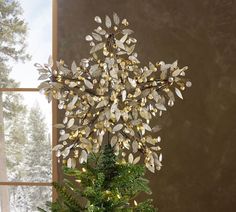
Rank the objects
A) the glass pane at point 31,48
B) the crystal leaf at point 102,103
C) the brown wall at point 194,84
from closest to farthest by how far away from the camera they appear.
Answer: the crystal leaf at point 102,103 < the brown wall at point 194,84 < the glass pane at point 31,48

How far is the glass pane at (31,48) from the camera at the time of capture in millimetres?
3703

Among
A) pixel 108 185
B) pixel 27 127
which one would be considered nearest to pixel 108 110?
pixel 108 185

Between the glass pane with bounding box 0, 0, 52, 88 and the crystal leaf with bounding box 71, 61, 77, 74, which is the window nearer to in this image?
the glass pane with bounding box 0, 0, 52, 88

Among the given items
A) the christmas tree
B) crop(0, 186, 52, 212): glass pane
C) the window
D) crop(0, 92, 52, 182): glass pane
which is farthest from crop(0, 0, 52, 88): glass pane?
the christmas tree

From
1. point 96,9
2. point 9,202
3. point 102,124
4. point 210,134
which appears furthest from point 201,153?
point 102,124

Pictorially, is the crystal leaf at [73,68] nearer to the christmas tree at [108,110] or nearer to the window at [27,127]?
the christmas tree at [108,110]

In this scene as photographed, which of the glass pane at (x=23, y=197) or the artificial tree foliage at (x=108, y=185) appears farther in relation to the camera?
the glass pane at (x=23, y=197)

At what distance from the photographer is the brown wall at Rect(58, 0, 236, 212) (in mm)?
3527

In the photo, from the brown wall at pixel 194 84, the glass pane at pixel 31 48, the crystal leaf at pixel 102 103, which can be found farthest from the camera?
the glass pane at pixel 31 48

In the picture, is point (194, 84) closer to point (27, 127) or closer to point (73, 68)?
point (27, 127)

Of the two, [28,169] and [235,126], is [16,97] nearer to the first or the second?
[28,169]

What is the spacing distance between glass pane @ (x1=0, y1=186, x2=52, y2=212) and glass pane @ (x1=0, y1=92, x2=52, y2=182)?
76 mm

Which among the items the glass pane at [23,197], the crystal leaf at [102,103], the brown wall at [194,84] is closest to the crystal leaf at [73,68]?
the crystal leaf at [102,103]

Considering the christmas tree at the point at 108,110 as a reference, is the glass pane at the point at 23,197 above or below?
below
